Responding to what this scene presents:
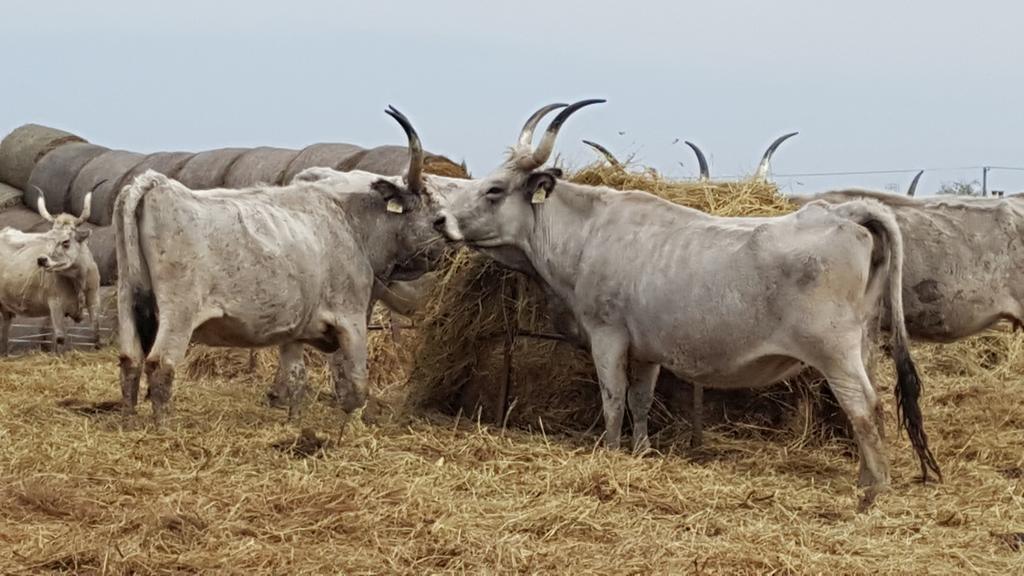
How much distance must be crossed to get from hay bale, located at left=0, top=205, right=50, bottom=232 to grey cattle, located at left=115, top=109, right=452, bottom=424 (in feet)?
35.2

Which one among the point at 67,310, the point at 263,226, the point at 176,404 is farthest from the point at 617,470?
the point at 67,310

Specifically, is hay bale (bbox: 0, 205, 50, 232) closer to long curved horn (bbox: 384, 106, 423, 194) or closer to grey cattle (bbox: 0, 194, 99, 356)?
grey cattle (bbox: 0, 194, 99, 356)

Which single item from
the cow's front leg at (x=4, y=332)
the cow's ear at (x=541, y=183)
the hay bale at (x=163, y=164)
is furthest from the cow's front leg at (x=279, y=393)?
the hay bale at (x=163, y=164)

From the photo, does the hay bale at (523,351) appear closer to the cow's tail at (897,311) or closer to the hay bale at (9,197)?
the cow's tail at (897,311)

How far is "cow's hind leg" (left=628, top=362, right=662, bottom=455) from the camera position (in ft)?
28.0

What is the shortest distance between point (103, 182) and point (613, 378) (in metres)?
12.3

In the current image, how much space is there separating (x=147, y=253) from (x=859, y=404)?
4.29m

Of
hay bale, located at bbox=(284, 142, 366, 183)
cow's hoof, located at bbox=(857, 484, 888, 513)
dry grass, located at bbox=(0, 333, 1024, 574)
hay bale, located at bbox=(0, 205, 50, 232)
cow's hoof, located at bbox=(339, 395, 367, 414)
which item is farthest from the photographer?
hay bale, located at bbox=(0, 205, 50, 232)

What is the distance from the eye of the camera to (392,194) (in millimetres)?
9719

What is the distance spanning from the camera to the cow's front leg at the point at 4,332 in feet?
53.3

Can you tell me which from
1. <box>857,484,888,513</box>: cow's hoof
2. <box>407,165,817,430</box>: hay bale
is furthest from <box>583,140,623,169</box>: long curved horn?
<box>857,484,888,513</box>: cow's hoof

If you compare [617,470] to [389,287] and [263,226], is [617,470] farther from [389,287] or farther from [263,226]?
[389,287]

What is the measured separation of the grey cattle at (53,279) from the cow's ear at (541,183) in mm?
8689

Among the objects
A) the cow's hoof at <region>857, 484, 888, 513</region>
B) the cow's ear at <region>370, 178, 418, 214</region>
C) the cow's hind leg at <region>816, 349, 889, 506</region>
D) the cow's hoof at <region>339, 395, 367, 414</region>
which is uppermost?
the cow's ear at <region>370, 178, 418, 214</region>
